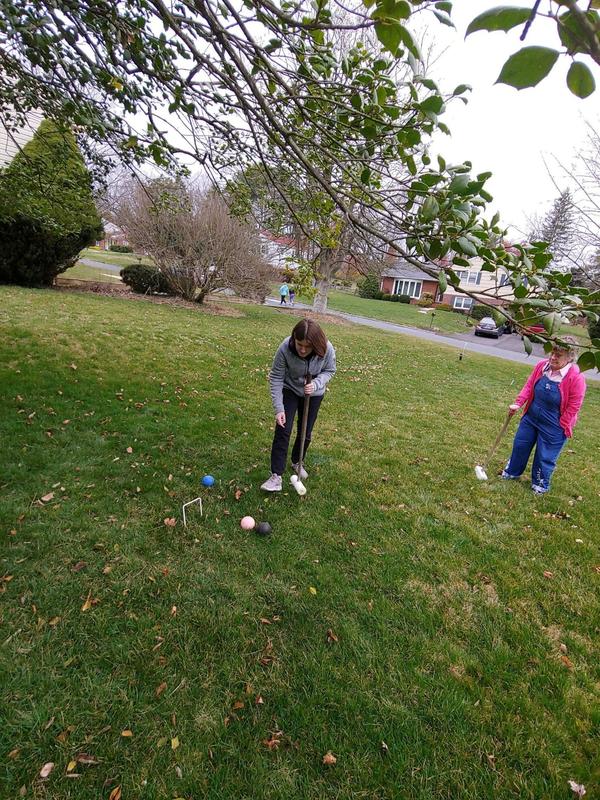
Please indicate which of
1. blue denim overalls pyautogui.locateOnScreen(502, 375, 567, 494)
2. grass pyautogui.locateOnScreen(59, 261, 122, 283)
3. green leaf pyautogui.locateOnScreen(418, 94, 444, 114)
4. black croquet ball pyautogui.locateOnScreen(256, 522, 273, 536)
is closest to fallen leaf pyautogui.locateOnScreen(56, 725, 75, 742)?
black croquet ball pyautogui.locateOnScreen(256, 522, 273, 536)

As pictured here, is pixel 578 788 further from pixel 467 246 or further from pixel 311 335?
pixel 311 335

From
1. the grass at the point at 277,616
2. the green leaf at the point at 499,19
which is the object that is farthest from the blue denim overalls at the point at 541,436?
the green leaf at the point at 499,19

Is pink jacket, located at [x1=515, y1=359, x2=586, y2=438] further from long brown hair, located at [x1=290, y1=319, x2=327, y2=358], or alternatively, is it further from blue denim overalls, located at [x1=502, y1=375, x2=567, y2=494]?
long brown hair, located at [x1=290, y1=319, x2=327, y2=358]

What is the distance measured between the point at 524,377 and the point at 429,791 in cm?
1343

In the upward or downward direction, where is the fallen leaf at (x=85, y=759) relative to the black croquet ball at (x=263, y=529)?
downward

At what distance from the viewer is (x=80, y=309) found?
1070 cm

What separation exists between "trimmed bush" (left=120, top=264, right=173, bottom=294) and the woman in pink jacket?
598 inches

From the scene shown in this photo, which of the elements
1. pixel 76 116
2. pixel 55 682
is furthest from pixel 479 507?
pixel 76 116

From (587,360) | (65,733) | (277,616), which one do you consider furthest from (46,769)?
(587,360)

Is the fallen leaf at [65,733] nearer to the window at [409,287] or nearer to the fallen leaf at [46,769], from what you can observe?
the fallen leaf at [46,769]

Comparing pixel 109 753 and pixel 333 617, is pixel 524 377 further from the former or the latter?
pixel 109 753

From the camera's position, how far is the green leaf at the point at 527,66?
59 centimetres

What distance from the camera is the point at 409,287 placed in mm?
45406

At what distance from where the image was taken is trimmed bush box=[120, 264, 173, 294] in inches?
643
